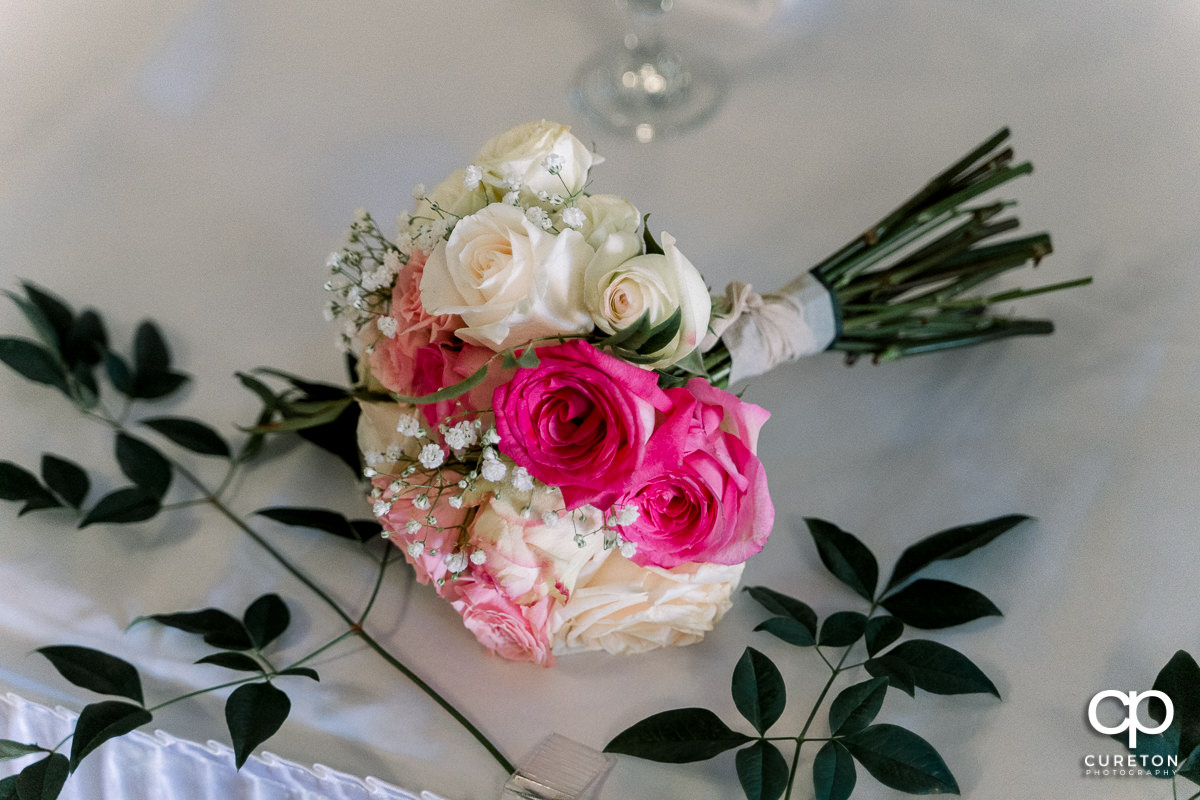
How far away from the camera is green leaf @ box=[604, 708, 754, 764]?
65cm

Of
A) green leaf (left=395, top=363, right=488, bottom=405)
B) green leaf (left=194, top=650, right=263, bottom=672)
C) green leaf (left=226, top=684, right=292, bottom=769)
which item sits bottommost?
green leaf (left=226, top=684, right=292, bottom=769)

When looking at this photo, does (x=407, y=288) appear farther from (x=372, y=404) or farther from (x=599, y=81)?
(x=599, y=81)

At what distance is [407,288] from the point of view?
67 cm

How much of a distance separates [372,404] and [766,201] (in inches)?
23.0

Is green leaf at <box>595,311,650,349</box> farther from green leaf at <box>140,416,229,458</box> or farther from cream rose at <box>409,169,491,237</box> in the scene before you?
green leaf at <box>140,416,229,458</box>

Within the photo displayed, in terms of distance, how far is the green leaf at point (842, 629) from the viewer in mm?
722

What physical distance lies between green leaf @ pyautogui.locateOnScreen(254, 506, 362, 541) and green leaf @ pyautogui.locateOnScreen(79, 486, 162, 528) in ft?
0.39

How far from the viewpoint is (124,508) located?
859 millimetres

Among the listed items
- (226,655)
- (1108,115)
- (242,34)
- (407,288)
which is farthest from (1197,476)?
(242,34)

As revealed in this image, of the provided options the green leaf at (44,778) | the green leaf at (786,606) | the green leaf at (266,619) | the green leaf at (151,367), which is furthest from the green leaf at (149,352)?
the green leaf at (786,606)

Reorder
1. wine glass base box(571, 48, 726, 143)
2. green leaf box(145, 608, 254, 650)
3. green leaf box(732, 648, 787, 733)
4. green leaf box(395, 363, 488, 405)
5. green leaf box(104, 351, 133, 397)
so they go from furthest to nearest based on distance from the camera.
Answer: wine glass base box(571, 48, 726, 143) → green leaf box(104, 351, 133, 397) → green leaf box(145, 608, 254, 650) → green leaf box(732, 648, 787, 733) → green leaf box(395, 363, 488, 405)

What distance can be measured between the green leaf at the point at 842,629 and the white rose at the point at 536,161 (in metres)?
0.39

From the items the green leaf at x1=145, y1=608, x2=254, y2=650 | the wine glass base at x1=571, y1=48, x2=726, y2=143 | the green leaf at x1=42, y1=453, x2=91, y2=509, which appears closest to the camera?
the green leaf at x1=145, y1=608, x2=254, y2=650

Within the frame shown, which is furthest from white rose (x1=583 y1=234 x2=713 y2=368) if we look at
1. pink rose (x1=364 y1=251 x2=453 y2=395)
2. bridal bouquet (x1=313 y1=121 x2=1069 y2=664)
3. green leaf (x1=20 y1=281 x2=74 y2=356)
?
green leaf (x1=20 y1=281 x2=74 y2=356)
